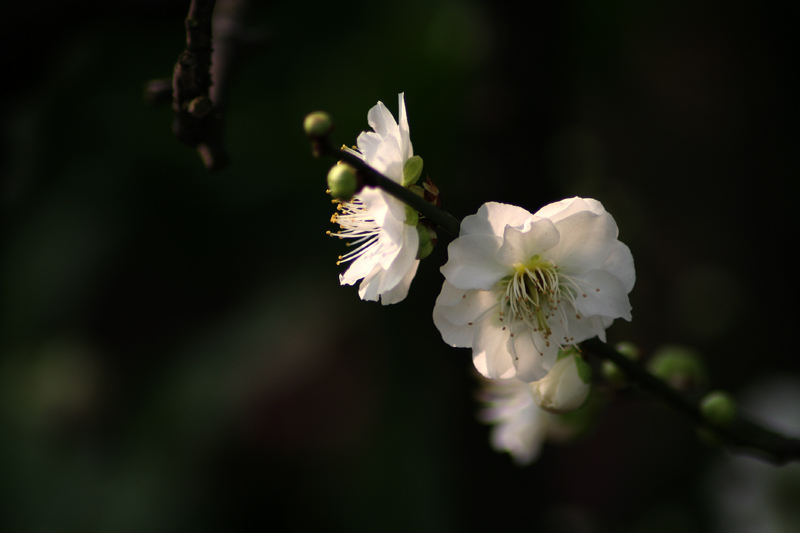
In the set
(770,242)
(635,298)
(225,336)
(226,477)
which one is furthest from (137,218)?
(770,242)

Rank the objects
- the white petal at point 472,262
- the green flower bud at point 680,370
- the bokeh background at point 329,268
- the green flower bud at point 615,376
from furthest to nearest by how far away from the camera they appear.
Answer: the bokeh background at point 329,268 → the green flower bud at point 680,370 → the green flower bud at point 615,376 → the white petal at point 472,262

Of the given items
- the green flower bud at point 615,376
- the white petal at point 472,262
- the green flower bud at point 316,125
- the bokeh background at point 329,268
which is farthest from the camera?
the bokeh background at point 329,268

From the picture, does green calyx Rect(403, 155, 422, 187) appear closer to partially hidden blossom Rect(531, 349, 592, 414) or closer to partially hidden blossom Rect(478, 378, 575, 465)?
partially hidden blossom Rect(531, 349, 592, 414)

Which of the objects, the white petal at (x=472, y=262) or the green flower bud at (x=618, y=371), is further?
the green flower bud at (x=618, y=371)

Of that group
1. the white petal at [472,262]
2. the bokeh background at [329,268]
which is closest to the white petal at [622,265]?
the white petal at [472,262]

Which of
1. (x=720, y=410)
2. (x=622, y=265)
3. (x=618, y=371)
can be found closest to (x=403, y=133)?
(x=622, y=265)

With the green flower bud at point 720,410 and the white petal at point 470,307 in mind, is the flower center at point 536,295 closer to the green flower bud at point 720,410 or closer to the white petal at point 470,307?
the white petal at point 470,307

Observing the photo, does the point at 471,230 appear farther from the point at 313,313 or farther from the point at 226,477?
the point at 226,477
